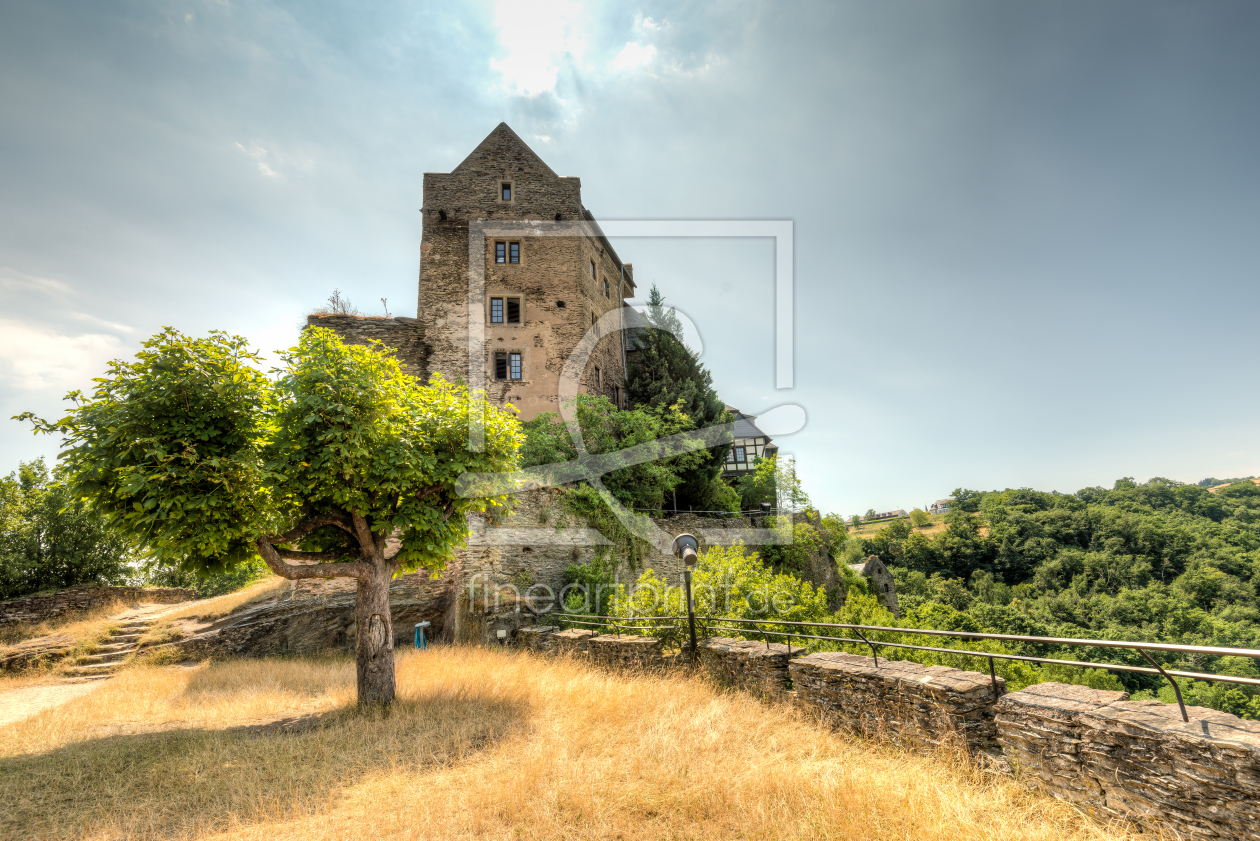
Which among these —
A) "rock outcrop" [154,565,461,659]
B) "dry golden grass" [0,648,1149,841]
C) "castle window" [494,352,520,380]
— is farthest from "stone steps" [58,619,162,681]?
"castle window" [494,352,520,380]

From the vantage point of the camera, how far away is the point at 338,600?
15867mm

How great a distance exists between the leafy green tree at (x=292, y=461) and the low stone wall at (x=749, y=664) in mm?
4673

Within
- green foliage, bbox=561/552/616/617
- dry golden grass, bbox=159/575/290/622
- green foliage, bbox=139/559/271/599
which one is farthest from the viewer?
green foliage, bbox=139/559/271/599

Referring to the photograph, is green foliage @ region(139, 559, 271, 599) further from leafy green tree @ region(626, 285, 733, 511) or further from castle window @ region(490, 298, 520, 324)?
leafy green tree @ region(626, 285, 733, 511)

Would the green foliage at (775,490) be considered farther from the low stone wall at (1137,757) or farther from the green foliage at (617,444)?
the low stone wall at (1137,757)

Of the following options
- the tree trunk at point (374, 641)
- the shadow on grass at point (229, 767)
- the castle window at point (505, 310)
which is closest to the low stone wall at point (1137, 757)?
the shadow on grass at point (229, 767)

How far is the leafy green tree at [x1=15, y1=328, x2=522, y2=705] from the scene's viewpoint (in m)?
7.55

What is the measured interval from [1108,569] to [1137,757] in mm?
77349

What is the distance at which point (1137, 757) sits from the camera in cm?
421

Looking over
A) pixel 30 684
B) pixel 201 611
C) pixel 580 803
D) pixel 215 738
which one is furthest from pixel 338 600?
pixel 580 803

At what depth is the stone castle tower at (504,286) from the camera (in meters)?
24.5

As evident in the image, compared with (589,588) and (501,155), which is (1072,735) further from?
(501,155)

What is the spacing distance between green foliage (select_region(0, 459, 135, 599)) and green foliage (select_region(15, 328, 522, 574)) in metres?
18.1

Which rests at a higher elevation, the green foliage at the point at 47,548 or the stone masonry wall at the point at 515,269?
the stone masonry wall at the point at 515,269
